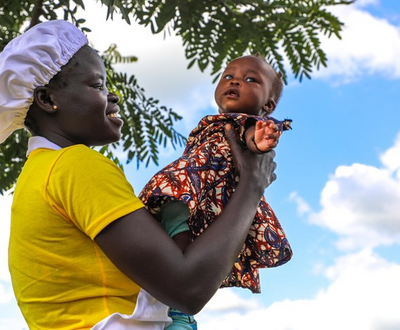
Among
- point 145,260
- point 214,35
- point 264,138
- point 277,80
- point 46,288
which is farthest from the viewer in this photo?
point 214,35

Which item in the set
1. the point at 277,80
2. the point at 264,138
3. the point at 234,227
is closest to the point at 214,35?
the point at 277,80

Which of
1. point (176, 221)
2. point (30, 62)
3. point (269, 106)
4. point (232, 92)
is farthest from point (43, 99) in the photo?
point (269, 106)

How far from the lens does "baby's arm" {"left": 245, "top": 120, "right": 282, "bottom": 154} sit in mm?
1914

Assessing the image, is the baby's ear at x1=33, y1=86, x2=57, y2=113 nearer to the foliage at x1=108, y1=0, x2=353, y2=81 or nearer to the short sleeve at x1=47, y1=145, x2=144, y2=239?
the short sleeve at x1=47, y1=145, x2=144, y2=239

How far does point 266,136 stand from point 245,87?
579 millimetres

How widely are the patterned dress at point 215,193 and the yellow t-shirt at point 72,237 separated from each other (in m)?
0.27

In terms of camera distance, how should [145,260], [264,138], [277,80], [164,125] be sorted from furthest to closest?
[164,125]
[277,80]
[264,138]
[145,260]

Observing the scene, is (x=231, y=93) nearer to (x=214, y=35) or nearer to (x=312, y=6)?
(x=214, y=35)

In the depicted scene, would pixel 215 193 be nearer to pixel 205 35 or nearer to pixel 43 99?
pixel 43 99

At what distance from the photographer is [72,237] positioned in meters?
1.64

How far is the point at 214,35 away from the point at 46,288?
2.64m

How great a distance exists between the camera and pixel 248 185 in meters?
1.78

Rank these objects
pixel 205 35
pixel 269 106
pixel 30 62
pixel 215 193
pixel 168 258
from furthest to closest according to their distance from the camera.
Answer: pixel 205 35, pixel 269 106, pixel 215 193, pixel 30 62, pixel 168 258

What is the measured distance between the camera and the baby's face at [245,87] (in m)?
2.44
